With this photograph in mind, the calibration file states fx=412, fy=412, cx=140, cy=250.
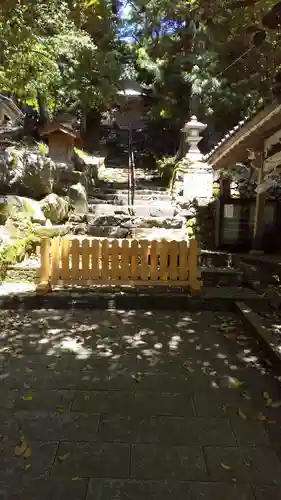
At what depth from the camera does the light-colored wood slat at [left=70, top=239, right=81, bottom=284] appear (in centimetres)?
686

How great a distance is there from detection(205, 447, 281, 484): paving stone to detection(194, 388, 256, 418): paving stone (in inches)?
19.9

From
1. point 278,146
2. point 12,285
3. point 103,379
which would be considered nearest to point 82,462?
point 103,379

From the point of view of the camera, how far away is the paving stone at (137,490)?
2477 millimetres

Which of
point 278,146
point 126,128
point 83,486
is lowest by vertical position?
point 83,486

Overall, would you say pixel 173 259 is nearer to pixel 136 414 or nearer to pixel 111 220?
pixel 136 414

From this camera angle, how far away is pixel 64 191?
14578mm

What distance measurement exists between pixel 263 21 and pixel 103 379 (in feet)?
10.8

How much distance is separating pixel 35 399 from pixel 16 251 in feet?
19.6

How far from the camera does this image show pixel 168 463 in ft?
9.16

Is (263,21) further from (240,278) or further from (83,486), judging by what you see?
(240,278)

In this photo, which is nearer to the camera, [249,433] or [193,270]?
A: [249,433]

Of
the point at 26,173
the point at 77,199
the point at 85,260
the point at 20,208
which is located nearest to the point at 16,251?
the point at 20,208

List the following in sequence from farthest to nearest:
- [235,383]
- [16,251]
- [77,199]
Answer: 1. [77,199]
2. [16,251]
3. [235,383]

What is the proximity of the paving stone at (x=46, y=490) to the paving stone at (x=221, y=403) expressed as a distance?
4.20ft
